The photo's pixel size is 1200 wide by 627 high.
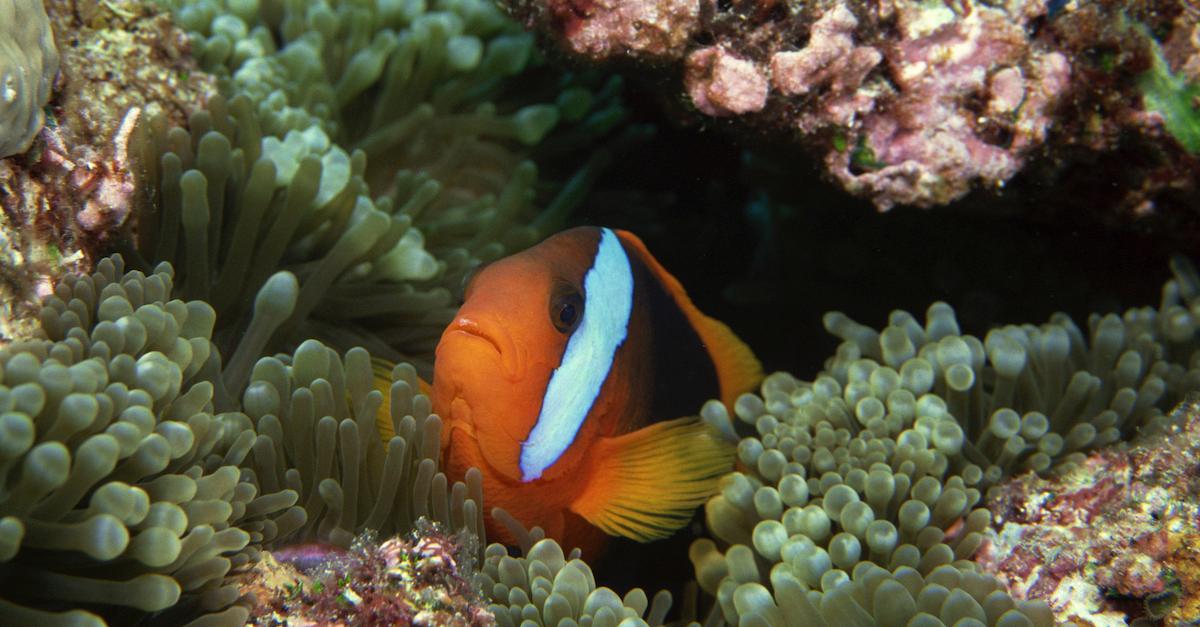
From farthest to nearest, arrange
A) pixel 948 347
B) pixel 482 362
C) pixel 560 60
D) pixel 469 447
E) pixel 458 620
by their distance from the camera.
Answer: pixel 560 60 → pixel 948 347 → pixel 469 447 → pixel 482 362 → pixel 458 620

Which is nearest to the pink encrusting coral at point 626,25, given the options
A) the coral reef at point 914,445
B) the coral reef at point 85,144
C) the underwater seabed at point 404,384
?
the underwater seabed at point 404,384

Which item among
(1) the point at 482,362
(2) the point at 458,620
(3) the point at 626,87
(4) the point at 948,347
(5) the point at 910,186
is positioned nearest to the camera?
(2) the point at 458,620

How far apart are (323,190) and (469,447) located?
2.44 feet

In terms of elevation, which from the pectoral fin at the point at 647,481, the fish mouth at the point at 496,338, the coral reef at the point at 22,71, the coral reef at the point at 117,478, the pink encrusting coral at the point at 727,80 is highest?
the pink encrusting coral at the point at 727,80

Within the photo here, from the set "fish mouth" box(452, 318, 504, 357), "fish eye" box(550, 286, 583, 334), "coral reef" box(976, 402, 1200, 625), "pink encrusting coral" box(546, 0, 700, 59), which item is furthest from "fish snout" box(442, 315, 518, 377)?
"coral reef" box(976, 402, 1200, 625)

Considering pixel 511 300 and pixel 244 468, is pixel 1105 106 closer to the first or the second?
pixel 511 300

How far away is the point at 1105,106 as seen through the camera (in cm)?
192

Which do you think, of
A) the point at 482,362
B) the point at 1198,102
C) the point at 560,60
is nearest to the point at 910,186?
the point at 1198,102

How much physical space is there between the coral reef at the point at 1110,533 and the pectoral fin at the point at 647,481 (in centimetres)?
55

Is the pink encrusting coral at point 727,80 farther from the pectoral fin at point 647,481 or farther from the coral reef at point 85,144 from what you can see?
the coral reef at point 85,144

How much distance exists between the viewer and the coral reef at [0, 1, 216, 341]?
133 cm

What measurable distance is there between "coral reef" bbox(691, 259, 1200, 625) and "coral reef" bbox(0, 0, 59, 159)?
4.33 ft

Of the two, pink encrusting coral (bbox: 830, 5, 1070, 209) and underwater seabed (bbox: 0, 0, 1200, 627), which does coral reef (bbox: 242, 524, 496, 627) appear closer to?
underwater seabed (bbox: 0, 0, 1200, 627)

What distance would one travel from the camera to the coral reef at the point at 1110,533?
1324mm
